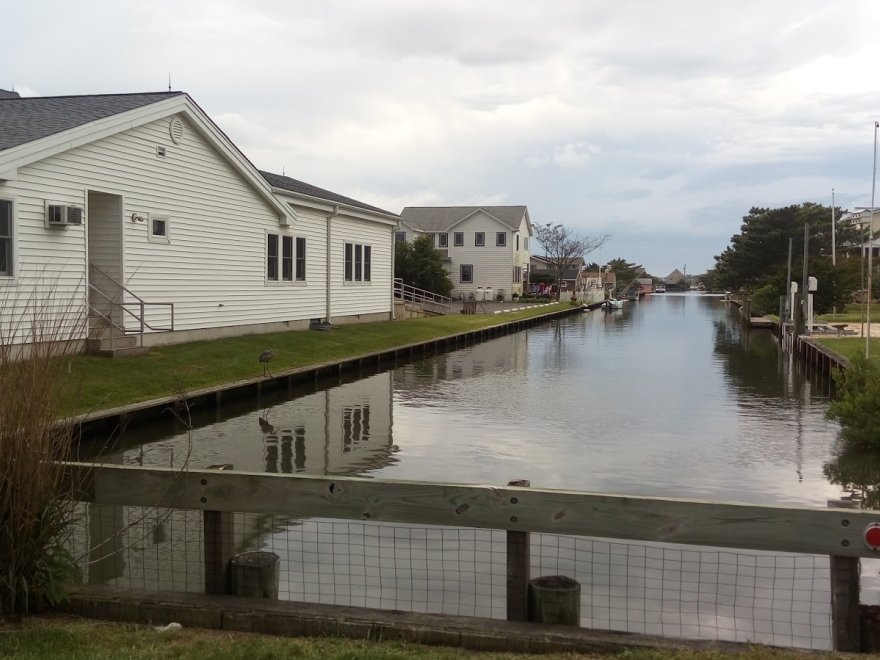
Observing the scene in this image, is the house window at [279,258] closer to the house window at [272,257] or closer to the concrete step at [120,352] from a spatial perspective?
the house window at [272,257]

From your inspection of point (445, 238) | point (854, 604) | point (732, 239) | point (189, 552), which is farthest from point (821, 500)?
point (732, 239)

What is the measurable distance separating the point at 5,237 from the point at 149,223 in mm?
4650

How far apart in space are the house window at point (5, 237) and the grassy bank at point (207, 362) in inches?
85.7

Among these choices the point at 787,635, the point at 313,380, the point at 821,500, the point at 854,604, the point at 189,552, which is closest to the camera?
the point at 854,604

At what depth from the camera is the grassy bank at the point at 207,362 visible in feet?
51.3

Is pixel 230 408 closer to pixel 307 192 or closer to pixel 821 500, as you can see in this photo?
pixel 821 500

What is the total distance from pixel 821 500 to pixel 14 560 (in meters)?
9.91

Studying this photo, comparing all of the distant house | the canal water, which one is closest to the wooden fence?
the canal water

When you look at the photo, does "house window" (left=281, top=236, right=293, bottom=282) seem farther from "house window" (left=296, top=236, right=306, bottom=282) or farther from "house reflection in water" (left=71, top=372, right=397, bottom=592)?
"house reflection in water" (left=71, top=372, right=397, bottom=592)

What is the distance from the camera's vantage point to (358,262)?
115 ft

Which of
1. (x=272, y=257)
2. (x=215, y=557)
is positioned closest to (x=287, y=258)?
(x=272, y=257)

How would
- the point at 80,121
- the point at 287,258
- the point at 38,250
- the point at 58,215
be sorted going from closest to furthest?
the point at 38,250
the point at 58,215
the point at 80,121
the point at 287,258

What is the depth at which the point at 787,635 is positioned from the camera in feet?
22.2

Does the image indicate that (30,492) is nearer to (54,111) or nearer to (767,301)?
(54,111)
